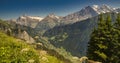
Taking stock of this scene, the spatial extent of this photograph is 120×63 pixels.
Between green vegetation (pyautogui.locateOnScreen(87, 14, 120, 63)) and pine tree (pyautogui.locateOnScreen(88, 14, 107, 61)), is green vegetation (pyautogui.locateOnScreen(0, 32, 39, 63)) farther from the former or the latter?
green vegetation (pyautogui.locateOnScreen(87, 14, 120, 63))

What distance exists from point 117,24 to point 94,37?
7.05m

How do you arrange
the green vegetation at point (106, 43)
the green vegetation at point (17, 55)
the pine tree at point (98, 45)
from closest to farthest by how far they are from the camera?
1. the green vegetation at point (17, 55)
2. the pine tree at point (98, 45)
3. the green vegetation at point (106, 43)

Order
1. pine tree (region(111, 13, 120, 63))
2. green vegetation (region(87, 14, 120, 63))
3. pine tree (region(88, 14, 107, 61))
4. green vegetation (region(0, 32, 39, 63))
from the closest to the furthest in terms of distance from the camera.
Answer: green vegetation (region(0, 32, 39, 63)) → pine tree (region(88, 14, 107, 61)) → green vegetation (region(87, 14, 120, 63)) → pine tree (region(111, 13, 120, 63))

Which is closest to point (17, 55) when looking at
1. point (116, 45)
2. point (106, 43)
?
point (106, 43)

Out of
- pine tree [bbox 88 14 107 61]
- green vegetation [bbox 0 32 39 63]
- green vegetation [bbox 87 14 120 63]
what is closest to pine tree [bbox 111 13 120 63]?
green vegetation [bbox 87 14 120 63]

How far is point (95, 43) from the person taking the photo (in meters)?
58.4

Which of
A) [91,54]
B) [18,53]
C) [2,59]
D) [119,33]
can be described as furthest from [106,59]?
[2,59]

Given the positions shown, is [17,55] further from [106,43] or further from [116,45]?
[116,45]

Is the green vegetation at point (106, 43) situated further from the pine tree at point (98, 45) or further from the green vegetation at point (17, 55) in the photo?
the green vegetation at point (17, 55)

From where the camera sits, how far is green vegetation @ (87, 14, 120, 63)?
187 feet

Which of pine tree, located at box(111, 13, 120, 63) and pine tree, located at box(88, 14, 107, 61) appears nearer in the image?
pine tree, located at box(88, 14, 107, 61)

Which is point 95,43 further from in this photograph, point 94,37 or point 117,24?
point 117,24

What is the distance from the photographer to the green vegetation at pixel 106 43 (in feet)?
187

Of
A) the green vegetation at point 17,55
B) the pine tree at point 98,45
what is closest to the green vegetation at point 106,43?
the pine tree at point 98,45
